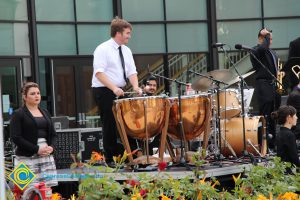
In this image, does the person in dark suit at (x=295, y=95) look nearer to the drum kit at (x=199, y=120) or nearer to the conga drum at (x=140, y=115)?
the drum kit at (x=199, y=120)

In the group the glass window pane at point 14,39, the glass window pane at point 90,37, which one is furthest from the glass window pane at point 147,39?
Answer: the glass window pane at point 14,39

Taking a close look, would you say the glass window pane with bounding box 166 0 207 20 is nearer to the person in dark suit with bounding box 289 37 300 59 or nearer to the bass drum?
the person in dark suit with bounding box 289 37 300 59

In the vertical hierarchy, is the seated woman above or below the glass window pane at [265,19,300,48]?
below

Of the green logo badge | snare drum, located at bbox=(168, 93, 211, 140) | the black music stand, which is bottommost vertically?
the green logo badge

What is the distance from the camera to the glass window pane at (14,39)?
15.0 metres

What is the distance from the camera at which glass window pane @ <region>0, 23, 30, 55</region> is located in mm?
14977

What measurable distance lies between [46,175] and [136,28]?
9.71 meters

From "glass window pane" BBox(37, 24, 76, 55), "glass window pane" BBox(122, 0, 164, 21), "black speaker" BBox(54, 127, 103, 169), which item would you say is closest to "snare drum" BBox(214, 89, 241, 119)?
"black speaker" BBox(54, 127, 103, 169)

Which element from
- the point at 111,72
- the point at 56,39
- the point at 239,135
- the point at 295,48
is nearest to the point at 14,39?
the point at 56,39

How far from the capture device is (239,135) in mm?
9336

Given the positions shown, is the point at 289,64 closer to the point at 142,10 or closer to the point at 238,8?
the point at 142,10

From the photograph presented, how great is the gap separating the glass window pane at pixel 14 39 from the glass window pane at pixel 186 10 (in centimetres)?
340

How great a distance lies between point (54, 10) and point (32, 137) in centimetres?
871

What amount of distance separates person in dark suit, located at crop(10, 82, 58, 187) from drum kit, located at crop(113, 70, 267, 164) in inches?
33.8
